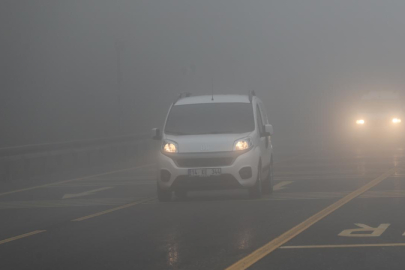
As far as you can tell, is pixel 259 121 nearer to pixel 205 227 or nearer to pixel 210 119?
pixel 210 119

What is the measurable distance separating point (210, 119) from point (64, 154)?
12636mm

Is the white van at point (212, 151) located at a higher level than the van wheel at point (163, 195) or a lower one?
higher

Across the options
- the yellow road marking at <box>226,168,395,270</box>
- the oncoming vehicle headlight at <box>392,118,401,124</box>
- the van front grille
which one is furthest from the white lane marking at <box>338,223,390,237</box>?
the oncoming vehicle headlight at <box>392,118,401,124</box>

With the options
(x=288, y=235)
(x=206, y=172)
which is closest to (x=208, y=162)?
(x=206, y=172)

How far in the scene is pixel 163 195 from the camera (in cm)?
1630

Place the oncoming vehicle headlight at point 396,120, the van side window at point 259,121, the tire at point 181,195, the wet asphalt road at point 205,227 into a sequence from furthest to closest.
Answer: the oncoming vehicle headlight at point 396,120
the tire at point 181,195
the van side window at point 259,121
the wet asphalt road at point 205,227

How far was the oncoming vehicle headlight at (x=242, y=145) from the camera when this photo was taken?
1598 centimetres

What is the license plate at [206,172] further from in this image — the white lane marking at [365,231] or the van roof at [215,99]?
the white lane marking at [365,231]

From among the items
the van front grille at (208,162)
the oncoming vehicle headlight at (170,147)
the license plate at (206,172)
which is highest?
the oncoming vehicle headlight at (170,147)

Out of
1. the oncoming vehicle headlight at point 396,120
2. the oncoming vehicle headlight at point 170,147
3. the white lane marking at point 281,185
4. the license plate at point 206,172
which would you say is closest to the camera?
the license plate at point 206,172

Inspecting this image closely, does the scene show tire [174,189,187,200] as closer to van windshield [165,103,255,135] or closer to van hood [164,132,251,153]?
Result: van windshield [165,103,255,135]

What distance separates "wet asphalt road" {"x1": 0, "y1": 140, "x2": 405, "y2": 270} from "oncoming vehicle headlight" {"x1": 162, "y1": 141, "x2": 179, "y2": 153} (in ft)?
3.07

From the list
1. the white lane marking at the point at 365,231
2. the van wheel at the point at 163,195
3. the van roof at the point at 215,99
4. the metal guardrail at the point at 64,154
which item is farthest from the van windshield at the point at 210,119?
the metal guardrail at the point at 64,154

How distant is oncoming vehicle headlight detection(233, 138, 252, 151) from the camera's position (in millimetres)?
15977
